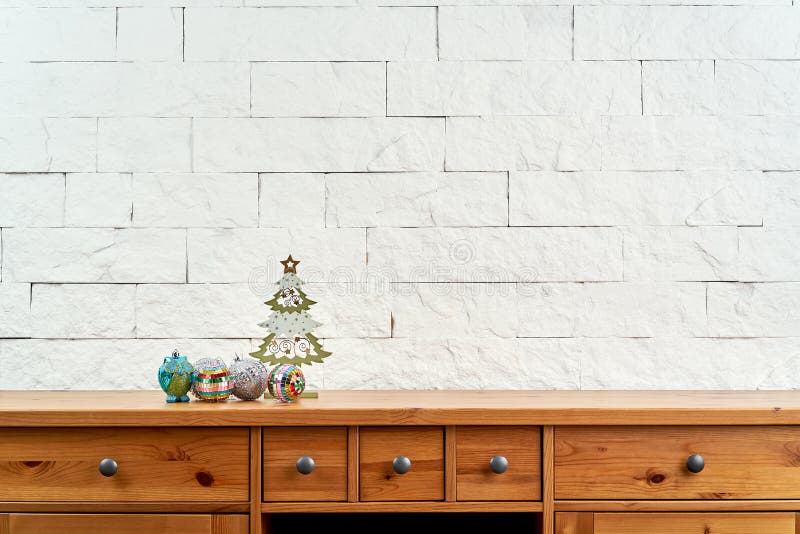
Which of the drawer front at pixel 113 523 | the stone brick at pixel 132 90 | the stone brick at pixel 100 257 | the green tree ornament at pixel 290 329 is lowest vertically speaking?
the drawer front at pixel 113 523

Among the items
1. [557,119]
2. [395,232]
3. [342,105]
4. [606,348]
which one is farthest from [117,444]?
[557,119]

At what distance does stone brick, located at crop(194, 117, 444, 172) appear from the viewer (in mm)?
1917

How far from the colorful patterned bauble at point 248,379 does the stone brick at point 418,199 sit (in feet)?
1.71

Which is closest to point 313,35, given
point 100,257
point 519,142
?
point 519,142

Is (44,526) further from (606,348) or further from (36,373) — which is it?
(606,348)

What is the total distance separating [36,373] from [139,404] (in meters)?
0.57

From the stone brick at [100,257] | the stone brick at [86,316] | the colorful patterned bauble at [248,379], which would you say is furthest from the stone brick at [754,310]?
the stone brick at [86,316]

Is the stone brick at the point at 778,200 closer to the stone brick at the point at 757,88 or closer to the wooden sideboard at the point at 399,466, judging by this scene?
the stone brick at the point at 757,88

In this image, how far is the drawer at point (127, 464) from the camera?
4.75ft

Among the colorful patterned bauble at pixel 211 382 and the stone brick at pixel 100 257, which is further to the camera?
the stone brick at pixel 100 257

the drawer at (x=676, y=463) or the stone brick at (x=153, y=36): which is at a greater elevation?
the stone brick at (x=153, y=36)

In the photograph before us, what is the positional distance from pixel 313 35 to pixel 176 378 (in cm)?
105

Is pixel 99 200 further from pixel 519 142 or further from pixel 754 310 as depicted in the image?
pixel 754 310

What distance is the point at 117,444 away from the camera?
4.76ft
